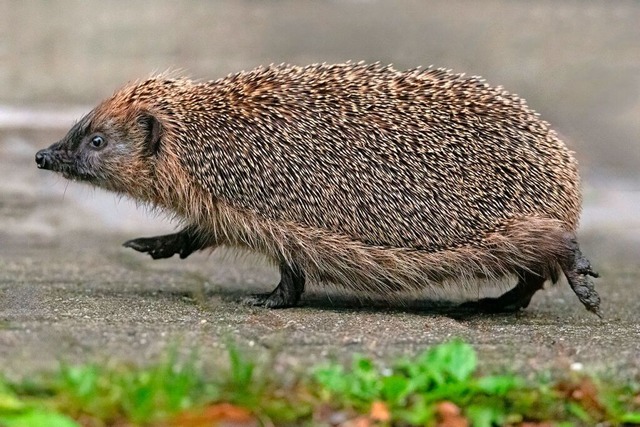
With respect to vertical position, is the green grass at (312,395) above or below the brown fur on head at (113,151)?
below

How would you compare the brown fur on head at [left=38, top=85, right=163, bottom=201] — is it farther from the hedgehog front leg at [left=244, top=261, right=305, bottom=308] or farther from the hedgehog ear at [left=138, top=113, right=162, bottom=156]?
the hedgehog front leg at [left=244, top=261, right=305, bottom=308]

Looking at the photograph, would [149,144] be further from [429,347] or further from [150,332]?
[429,347]

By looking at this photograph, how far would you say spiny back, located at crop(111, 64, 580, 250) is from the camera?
18.2 feet

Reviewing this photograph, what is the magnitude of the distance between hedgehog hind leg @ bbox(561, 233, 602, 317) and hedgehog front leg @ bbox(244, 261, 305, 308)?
1.59 m

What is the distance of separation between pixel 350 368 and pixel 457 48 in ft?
28.2

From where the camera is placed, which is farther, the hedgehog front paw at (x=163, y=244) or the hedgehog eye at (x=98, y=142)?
the hedgehog front paw at (x=163, y=244)

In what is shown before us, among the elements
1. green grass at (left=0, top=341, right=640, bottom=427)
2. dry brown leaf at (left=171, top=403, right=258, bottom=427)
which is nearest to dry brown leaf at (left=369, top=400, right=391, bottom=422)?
green grass at (left=0, top=341, right=640, bottom=427)

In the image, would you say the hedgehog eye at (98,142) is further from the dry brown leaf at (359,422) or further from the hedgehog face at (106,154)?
the dry brown leaf at (359,422)

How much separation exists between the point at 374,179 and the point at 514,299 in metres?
1.33

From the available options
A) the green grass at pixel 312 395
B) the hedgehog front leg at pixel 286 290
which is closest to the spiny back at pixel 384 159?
the hedgehog front leg at pixel 286 290

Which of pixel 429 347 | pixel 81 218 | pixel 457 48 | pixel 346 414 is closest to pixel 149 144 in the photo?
pixel 429 347

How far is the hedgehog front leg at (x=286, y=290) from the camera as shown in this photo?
5.75m

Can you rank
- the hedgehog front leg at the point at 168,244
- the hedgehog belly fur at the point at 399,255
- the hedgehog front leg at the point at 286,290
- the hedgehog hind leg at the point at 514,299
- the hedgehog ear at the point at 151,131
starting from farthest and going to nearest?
the hedgehog front leg at the point at 168,244, the hedgehog hind leg at the point at 514,299, the hedgehog ear at the point at 151,131, the hedgehog front leg at the point at 286,290, the hedgehog belly fur at the point at 399,255

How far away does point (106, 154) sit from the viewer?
603 cm
